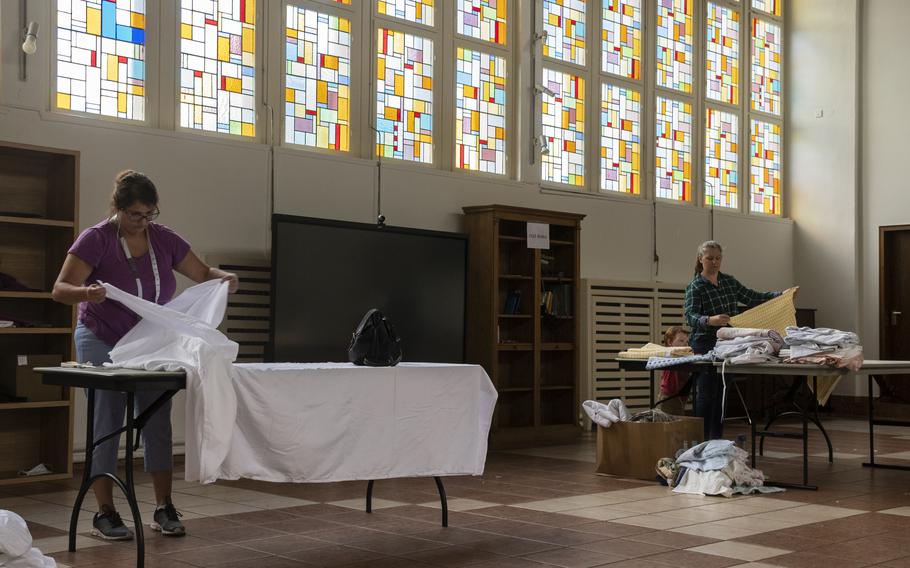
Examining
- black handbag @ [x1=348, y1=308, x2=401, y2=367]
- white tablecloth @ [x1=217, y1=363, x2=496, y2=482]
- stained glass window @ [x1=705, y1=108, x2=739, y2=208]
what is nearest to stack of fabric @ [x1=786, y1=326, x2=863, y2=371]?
white tablecloth @ [x1=217, y1=363, x2=496, y2=482]

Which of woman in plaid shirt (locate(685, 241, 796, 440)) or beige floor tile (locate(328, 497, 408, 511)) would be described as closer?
beige floor tile (locate(328, 497, 408, 511))

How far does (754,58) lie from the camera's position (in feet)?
39.9

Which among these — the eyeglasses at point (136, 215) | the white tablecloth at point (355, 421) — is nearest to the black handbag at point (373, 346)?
the white tablecloth at point (355, 421)

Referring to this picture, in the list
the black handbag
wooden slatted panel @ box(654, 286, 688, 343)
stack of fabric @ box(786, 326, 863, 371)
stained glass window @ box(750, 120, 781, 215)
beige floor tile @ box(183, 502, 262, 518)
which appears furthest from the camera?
stained glass window @ box(750, 120, 781, 215)

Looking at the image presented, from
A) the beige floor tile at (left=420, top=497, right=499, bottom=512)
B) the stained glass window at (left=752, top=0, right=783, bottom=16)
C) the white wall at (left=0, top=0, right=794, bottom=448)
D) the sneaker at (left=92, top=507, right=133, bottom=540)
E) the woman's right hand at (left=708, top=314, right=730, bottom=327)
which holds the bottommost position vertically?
the beige floor tile at (left=420, top=497, right=499, bottom=512)

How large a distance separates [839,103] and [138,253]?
9.69 meters

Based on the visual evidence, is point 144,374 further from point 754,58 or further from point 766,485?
point 754,58

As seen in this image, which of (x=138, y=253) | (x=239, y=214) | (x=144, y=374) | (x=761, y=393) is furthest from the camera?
(x=761, y=393)

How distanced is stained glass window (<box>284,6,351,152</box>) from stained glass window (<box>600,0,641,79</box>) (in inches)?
127

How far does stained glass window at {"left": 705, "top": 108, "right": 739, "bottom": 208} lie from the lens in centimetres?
1155

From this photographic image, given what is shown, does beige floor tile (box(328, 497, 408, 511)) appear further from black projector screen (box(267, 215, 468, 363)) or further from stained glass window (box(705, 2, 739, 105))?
stained glass window (box(705, 2, 739, 105))

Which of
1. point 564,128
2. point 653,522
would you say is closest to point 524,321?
point 564,128

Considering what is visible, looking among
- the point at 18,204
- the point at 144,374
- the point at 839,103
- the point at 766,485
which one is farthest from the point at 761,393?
the point at 144,374

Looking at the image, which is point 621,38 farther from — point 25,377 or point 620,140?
point 25,377
